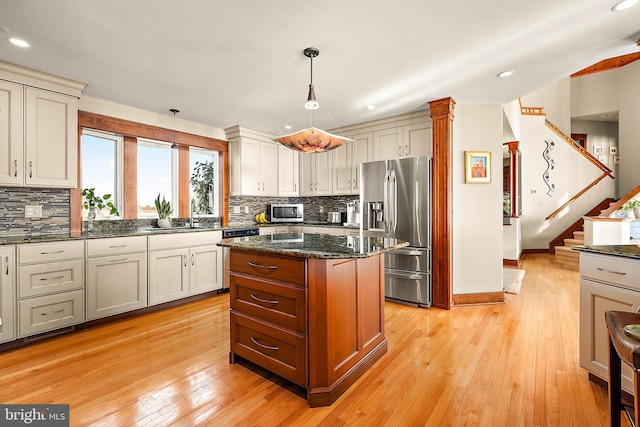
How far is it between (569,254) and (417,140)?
4779 mm

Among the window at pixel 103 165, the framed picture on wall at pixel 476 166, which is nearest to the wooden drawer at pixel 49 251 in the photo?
the window at pixel 103 165

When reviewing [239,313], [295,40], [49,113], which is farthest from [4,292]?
[295,40]

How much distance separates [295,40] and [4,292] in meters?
3.15

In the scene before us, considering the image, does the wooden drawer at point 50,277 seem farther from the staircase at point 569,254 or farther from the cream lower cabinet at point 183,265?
the staircase at point 569,254

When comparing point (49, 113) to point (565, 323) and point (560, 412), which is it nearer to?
point (560, 412)

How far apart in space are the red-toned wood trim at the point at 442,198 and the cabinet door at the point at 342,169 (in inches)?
56.4

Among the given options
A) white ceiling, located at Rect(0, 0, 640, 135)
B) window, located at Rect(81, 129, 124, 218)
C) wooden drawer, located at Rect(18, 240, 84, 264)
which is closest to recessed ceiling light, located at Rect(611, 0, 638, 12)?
white ceiling, located at Rect(0, 0, 640, 135)

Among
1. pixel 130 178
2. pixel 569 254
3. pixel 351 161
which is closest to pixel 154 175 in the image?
pixel 130 178

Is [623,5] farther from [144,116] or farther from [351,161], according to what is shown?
[144,116]

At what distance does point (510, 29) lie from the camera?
2.14 meters

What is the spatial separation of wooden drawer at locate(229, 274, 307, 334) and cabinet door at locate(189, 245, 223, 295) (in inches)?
71.1

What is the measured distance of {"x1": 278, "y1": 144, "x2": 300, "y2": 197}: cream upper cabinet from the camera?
5282mm

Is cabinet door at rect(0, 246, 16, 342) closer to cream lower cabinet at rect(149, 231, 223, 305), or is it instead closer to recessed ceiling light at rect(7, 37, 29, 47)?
cream lower cabinet at rect(149, 231, 223, 305)

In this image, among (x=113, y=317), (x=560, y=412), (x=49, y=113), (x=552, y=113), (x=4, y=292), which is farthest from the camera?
(x=552, y=113)
